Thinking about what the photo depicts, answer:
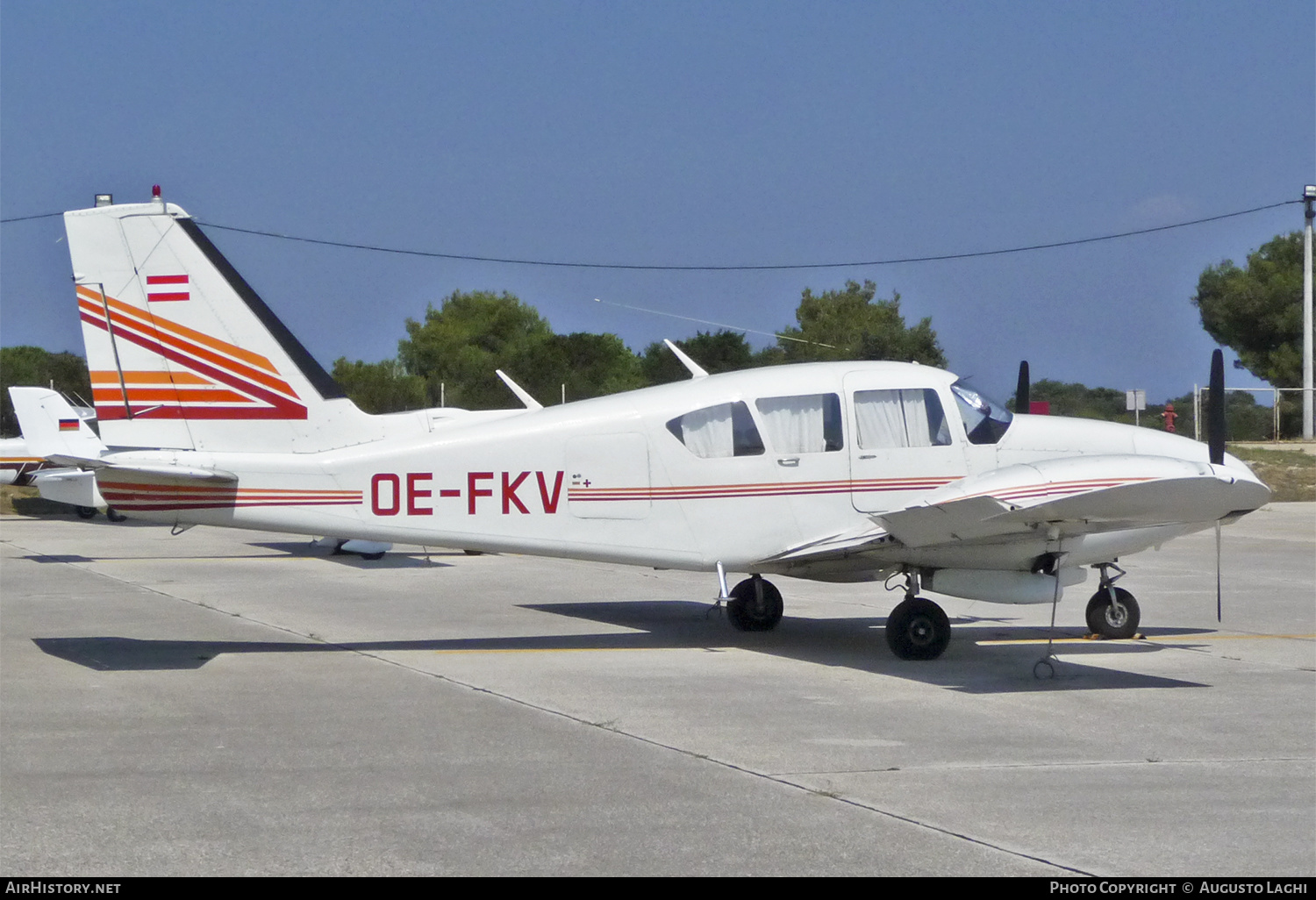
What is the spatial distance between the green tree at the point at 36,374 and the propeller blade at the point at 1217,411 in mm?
57911

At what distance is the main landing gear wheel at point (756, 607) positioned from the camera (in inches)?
508

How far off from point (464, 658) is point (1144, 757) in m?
5.64

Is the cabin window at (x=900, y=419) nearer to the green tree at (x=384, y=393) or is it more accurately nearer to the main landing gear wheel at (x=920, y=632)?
the main landing gear wheel at (x=920, y=632)

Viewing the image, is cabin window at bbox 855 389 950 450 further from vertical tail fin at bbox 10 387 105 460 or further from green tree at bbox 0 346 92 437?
green tree at bbox 0 346 92 437

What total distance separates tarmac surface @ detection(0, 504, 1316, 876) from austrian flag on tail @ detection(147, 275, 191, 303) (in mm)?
2889

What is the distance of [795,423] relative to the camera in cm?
1144

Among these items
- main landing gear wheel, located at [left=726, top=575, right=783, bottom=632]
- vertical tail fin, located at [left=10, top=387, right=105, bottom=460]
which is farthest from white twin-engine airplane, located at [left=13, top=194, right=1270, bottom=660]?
vertical tail fin, located at [left=10, top=387, right=105, bottom=460]

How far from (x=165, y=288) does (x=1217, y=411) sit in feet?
28.1

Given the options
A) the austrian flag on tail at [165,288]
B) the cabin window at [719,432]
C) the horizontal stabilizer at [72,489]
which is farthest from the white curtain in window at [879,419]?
the horizontal stabilizer at [72,489]

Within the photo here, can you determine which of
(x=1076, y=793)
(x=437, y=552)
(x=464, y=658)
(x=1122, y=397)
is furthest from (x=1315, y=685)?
(x=1122, y=397)

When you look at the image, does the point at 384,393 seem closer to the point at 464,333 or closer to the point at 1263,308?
the point at 464,333

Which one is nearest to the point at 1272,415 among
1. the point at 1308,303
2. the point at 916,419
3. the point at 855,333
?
the point at 1308,303

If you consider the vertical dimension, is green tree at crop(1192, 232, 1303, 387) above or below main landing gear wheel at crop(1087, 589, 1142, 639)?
above

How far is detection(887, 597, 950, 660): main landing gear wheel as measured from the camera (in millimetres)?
10961
